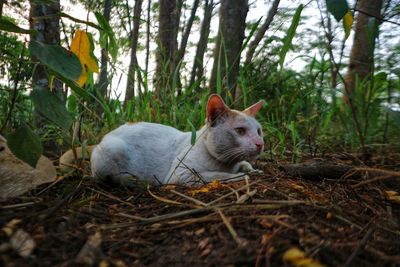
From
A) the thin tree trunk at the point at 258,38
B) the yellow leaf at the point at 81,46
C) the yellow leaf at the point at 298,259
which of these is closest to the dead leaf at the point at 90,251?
the yellow leaf at the point at 298,259

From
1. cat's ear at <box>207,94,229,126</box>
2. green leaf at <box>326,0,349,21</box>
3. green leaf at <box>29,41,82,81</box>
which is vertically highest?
green leaf at <box>326,0,349,21</box>

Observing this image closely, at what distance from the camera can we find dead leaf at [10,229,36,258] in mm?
1154

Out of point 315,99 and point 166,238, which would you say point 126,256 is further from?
point 315,99

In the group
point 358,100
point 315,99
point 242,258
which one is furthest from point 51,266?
point 315,99

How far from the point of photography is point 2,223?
1.35 metres

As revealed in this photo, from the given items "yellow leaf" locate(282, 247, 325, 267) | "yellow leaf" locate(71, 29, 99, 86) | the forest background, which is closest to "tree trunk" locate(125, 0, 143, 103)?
the forest background

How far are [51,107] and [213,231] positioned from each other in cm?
89

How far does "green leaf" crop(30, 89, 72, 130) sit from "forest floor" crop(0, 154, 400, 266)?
0.35 metres

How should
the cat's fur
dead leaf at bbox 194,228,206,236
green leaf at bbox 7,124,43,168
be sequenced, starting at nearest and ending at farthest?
dead leaf at bbox 194,228,206,236, green leaf at bbox 7,124,43,168, the cat's fur

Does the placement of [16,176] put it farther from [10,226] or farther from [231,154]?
[231,154]

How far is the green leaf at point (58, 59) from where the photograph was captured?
1.45 m

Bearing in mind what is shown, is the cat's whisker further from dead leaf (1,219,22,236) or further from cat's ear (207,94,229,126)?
dead leaf (1,219,22,236)

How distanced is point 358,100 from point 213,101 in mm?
1500

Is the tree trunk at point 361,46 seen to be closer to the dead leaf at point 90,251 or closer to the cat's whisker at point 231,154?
the cat's whisker at point 231,154
